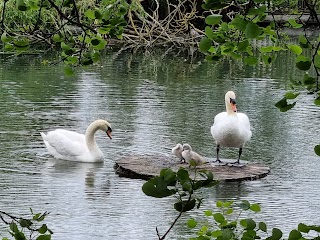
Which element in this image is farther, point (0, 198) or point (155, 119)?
point (155, 119)

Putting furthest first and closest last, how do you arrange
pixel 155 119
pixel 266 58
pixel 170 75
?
pixel 170 75 < pixel 155 119 < pixel 266 58

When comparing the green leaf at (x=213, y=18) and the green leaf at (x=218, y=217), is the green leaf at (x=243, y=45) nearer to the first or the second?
the green leaf at (x=213, y=18)

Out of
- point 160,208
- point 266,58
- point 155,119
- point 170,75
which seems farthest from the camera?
point 170,75

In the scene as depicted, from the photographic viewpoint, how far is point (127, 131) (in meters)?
13.0

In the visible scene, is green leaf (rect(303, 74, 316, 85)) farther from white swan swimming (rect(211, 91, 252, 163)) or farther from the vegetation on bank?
white swan swimming (rect(211, 91, 252, 163))

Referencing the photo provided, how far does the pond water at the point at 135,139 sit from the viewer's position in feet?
28.8

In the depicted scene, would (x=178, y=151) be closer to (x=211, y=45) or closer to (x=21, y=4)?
(x=21, y=4)

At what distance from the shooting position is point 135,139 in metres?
12.4

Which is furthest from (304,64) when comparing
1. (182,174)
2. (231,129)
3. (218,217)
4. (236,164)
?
(236,164)

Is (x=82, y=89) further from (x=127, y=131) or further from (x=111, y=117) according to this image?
(x=127, y=131)

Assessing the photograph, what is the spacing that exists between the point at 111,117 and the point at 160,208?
18.0 feet

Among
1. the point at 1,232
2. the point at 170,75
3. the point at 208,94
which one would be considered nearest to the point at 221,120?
the point at 1,232

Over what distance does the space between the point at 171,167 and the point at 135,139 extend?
236 centimetres

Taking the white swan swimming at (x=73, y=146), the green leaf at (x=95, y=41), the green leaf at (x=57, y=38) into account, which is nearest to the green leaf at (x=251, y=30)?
the green leaf at (x=95, y=41)
